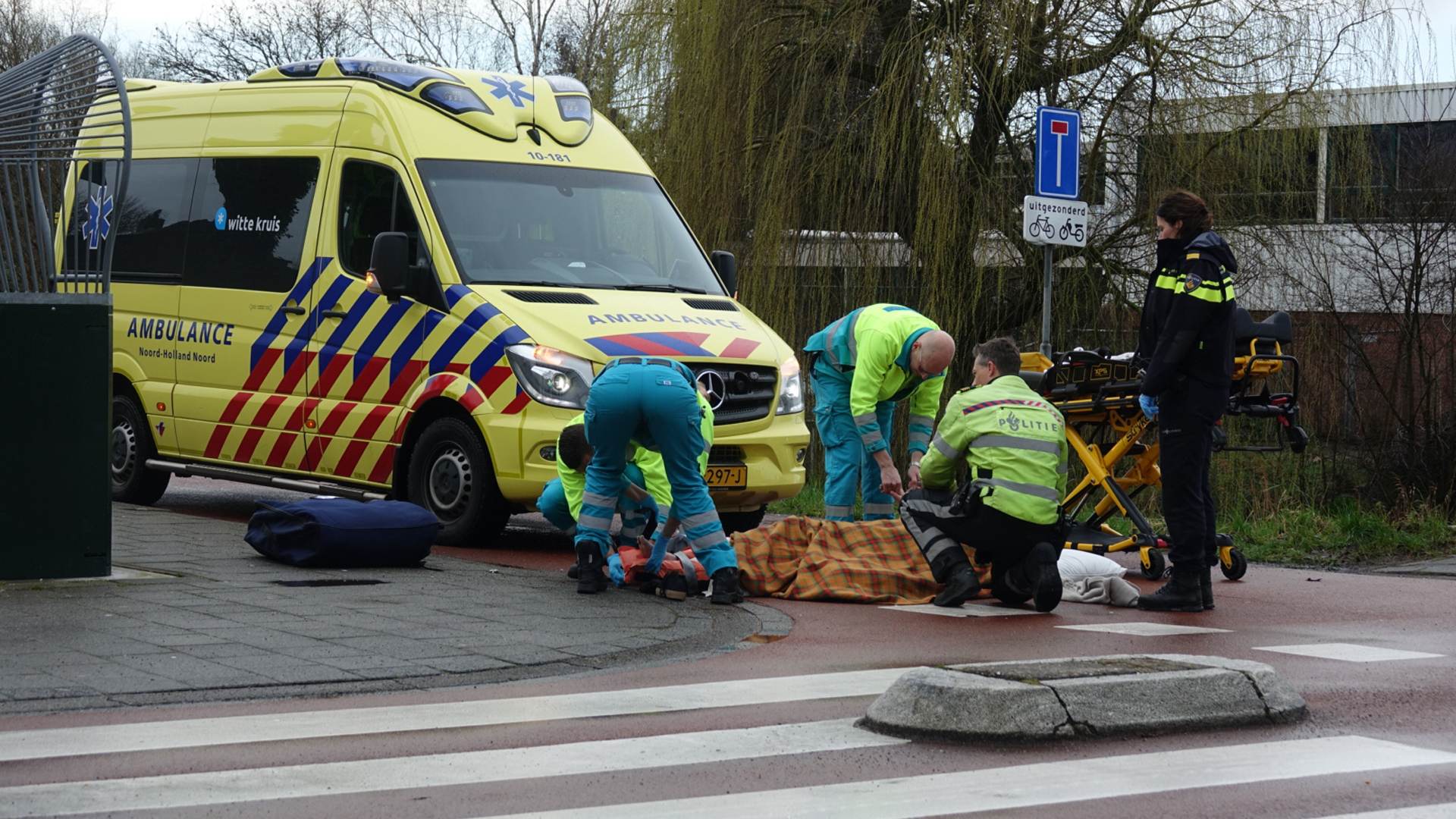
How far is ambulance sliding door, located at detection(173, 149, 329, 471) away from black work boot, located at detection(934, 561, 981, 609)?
5229mm

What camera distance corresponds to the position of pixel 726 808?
14.0 ft

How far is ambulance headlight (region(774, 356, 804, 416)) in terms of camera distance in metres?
10.9

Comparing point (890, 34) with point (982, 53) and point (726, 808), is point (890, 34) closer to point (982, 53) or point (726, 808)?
point (982, 53)

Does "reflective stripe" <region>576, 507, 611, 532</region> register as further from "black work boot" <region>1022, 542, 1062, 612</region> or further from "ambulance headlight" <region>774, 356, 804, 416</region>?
"ambulance headlight" <region>774, 356, 804, 416</region>

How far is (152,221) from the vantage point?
13.1m

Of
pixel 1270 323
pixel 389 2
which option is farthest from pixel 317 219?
pixel 389 2

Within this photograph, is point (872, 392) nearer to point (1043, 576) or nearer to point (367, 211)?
point (1043, 576)

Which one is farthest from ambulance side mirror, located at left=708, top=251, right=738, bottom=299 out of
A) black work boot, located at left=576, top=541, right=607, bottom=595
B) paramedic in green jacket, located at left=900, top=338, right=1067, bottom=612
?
black work boot, located at left=576, top=541, right=607, bottom=595

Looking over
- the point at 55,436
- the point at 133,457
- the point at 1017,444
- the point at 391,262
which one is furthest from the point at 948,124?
the point at 55,436

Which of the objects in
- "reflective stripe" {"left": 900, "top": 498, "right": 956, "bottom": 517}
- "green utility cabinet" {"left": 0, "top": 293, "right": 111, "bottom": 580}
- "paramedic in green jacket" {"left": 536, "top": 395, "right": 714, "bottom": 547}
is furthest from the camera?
"paramedic in green jacket" {"left": 536, "top": 395, "right": 714, "bottom": 547}

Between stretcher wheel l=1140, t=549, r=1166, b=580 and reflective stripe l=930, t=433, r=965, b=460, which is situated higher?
reflective stripe l=930, t=433, r=965, b=460

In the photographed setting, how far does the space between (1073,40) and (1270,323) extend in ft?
27.1

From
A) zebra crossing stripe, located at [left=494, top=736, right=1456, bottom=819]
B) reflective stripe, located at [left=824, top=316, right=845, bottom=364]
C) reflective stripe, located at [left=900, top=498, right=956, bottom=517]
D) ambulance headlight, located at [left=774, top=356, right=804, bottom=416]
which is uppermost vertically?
reflective stripe, located at [left=824, top=316, right=845, bottom=364]

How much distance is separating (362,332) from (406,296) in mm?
544
